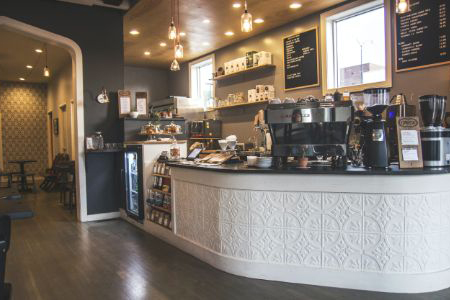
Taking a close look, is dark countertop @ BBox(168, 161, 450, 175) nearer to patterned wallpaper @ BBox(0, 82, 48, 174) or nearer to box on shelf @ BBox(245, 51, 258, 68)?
box on shelf @ BBox(245, 51, 258, 68)

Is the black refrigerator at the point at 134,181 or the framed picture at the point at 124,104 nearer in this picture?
the black refrigerator at the point at 134,181

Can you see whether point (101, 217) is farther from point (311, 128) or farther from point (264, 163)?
point (311, 128)

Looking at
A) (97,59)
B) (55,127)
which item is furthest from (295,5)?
(55,127)

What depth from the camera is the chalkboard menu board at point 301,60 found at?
20.2ft

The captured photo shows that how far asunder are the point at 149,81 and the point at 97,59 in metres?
4.67

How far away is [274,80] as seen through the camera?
7.00m

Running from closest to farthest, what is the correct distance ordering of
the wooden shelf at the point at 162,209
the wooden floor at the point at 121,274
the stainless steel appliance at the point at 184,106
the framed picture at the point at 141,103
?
1. the wooden floor at the point at 121,274
2. the wooden shelf at the point at 162,209
3. the framed picture at the point at 141,103
4. the stainless steel appliance at the point at 184,106

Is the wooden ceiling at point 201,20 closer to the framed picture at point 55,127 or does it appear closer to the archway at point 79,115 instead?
the archway at point 79,115

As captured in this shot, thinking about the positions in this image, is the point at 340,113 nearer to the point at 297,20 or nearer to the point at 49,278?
the point at 49,278


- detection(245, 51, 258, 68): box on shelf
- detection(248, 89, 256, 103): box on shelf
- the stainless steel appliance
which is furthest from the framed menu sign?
the stainless steel appliance

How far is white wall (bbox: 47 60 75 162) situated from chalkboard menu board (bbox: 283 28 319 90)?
207 inches

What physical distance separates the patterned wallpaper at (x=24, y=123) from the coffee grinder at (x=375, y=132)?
12564 millimetres

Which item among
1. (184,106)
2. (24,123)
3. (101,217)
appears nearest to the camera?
(101,217)

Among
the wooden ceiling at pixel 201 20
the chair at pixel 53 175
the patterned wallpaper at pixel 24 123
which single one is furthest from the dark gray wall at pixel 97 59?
the patterned wallpaper at pixel 24 123
